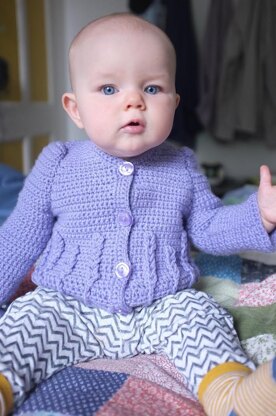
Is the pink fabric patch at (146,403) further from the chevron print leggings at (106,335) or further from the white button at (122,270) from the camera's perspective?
the white button at (122,270)

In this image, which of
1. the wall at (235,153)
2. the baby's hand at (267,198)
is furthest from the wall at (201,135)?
the baby's hand at (267,198)

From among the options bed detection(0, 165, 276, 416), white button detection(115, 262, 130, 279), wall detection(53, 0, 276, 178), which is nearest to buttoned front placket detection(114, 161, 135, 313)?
white button detection(115, 262, 130, 279)

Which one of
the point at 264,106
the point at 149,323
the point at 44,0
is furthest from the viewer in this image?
the point at 264,106

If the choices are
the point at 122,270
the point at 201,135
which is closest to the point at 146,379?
the point at 122,270

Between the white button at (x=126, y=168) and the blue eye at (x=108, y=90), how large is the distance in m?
0.12

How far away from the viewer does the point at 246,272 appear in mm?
1122

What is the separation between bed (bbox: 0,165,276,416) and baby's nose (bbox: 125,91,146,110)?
0.38 metres

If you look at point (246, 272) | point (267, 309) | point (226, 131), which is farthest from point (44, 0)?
point (267, 309)

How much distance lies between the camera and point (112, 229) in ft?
2.70

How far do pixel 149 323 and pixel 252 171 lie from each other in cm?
273

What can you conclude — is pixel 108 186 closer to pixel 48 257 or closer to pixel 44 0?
pixel 48 257

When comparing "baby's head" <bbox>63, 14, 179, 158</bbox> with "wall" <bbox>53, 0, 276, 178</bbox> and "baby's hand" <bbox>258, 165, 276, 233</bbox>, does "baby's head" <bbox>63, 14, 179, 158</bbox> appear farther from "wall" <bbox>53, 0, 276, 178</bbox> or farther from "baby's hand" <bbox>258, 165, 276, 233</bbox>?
"wall" <bbox>53, 0, 276, 178</bbox>

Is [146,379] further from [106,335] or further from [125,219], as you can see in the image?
[125,219]

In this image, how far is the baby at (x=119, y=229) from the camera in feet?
2.36
